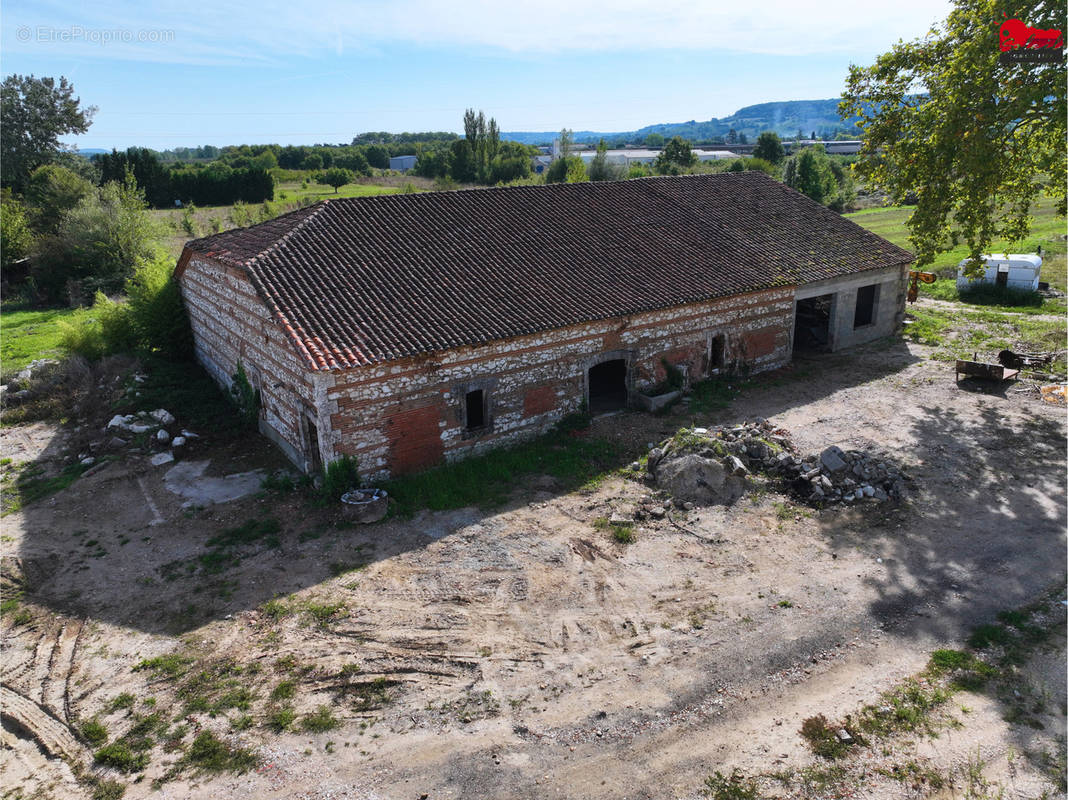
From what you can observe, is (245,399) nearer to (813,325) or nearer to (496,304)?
(496,304)

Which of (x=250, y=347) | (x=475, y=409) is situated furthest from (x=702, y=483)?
(x=250, y=347)

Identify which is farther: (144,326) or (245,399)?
(144,326)

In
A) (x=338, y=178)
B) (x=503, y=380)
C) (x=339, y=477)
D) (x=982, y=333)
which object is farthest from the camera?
(x=338, y=178)

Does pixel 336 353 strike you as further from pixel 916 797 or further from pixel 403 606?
pixel 916 797

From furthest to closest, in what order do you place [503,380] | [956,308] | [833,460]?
[956,308], [503,380], [833,460]

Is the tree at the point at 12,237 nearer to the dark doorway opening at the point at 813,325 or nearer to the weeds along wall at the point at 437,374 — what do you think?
the weeds along wall at the point at 437,374

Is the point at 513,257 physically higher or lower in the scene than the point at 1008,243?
higher

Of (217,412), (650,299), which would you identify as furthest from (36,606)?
(650,299)
